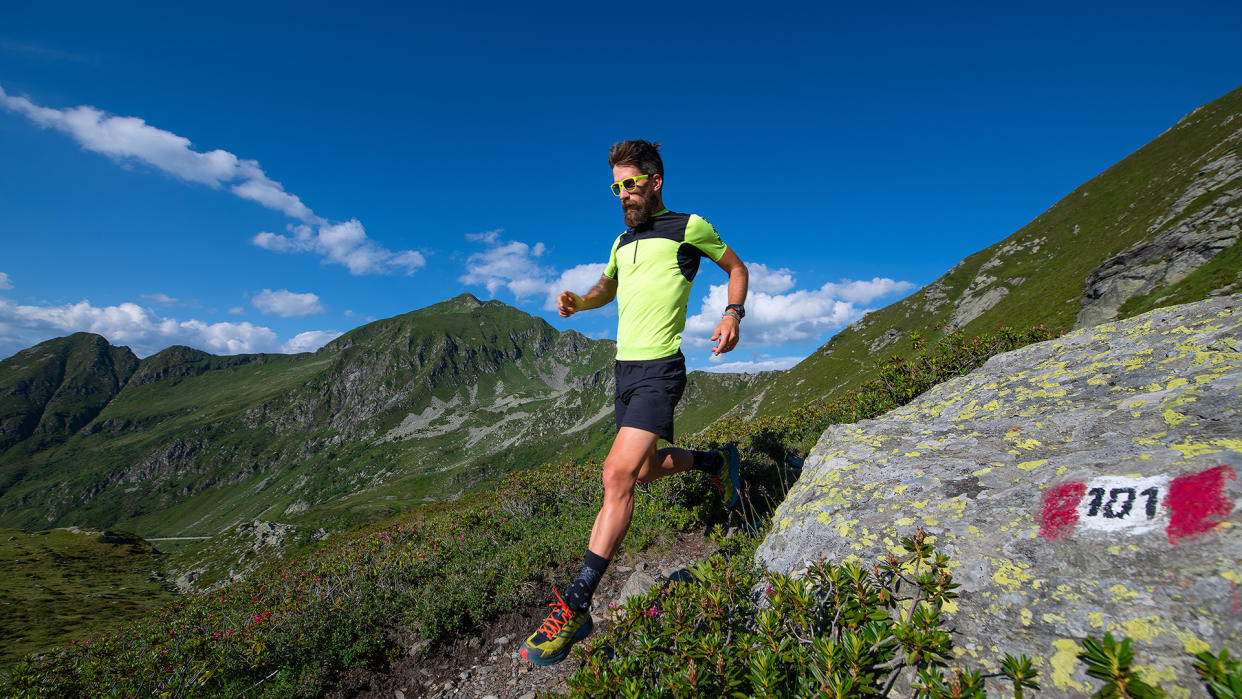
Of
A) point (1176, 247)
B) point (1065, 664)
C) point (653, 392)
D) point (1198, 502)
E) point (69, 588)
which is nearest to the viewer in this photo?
point (1065, 664)

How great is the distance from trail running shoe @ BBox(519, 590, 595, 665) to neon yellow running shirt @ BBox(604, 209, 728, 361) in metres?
2.31

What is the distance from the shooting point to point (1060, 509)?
276cm

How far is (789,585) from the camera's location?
3049 millimetres

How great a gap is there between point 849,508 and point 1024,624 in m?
1.56

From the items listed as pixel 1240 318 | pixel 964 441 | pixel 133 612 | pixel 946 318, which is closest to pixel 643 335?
pixel 964 441

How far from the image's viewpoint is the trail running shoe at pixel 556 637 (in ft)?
11.6

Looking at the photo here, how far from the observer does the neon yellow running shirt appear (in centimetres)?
455

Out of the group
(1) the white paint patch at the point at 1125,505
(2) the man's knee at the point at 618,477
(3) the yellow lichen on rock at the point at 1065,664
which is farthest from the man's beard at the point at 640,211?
(3) the yellow lichen on rock at the point at 1065,664

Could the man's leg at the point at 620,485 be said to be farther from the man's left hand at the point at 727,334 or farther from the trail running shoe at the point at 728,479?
the trail running shoe at the point at 728,479

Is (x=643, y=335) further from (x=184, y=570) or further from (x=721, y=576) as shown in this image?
(x=184, y=570)

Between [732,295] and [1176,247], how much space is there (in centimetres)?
8994

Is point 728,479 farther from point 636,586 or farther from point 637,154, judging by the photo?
point 637,154

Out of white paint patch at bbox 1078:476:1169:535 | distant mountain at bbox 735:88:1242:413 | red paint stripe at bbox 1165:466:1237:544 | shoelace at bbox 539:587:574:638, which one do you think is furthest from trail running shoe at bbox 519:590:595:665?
distant mountain at bbox 735:88:1242:413

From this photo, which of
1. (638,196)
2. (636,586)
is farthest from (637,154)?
(636,586)
